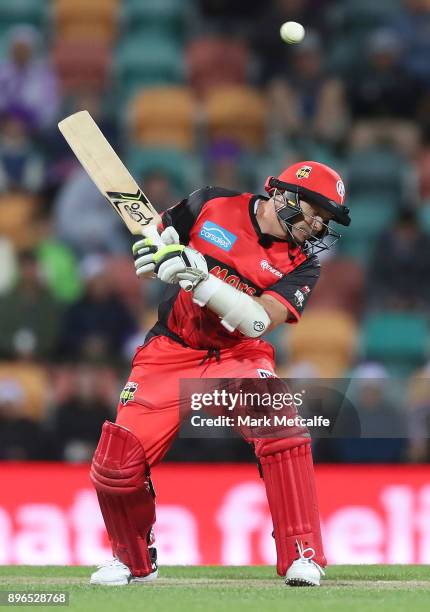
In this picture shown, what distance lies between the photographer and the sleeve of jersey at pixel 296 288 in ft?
17.8

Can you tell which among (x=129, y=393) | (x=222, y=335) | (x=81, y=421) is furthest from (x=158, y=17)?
(x=129, y=393)

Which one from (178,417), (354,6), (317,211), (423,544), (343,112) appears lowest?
(423,544)

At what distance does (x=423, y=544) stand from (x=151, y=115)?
15.7ft

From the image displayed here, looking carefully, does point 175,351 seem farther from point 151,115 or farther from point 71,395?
point 151,115

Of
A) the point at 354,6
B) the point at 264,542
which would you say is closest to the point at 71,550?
the point at 264,542

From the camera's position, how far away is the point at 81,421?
8.62 meters

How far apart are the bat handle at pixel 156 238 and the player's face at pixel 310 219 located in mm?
525

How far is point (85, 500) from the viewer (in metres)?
7.55

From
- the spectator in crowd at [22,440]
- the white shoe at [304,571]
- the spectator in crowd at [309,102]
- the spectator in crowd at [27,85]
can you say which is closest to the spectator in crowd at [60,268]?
the spectator in crowd at [22,440]

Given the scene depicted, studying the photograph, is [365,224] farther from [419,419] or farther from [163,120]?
[419,419]

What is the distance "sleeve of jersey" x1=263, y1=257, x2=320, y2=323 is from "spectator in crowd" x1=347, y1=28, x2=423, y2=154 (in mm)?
5215

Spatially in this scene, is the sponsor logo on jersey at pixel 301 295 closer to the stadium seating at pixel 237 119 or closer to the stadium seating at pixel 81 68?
the stadium seating at pixel 237 119

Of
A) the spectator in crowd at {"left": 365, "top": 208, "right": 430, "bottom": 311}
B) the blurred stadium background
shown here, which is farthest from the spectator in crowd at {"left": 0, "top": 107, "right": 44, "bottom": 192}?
the spectator in crowd at {"left": 365, "top": 208, "right": 430, "bottom": 311}

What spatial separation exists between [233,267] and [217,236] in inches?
5.6
